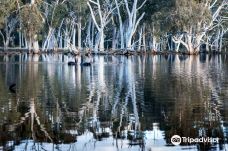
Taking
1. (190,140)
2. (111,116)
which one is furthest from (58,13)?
(190,140)

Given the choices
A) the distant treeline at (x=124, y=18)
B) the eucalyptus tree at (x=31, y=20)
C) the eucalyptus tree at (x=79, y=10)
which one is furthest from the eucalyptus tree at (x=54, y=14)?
the eucalyptus tree at (x=31, y=20)

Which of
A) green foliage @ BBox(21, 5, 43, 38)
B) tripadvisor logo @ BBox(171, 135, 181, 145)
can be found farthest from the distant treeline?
tripadvisor logo @ BBox(171, 135, 181, 145)

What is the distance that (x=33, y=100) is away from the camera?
17891 mm

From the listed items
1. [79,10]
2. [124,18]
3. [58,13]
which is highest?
[79,10]

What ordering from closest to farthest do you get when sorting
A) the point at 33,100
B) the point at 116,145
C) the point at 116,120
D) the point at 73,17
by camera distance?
the point at 116,145 < the point at 116,120 < the point at 33,100 < the point at 73,17

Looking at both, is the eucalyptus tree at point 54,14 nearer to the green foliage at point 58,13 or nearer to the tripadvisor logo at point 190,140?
the green foliage at point 58,13

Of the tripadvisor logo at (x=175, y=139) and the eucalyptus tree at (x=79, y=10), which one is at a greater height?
the eucalyptus tree at (x=79, y=10)

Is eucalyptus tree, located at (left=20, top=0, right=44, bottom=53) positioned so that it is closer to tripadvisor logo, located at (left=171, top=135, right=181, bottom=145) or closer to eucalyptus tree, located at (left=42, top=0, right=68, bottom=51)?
eucalyptus tree, located at (left=42, top=0, right=68, bottom=51)

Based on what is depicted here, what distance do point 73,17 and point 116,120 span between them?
66594mm

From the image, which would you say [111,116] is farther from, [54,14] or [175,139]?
[54,14]

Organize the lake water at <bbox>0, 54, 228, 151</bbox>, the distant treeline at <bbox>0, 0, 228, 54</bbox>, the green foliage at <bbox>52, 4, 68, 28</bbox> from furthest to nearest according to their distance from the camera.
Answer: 1. the green foliage at <bbox>52, 4, 68, 28</bbox>
2. the distant treeline at <bbox>0, 0, 228, 54</bbox>
3. the lake water at <bbox>0, 54, 228, 151</bbox>

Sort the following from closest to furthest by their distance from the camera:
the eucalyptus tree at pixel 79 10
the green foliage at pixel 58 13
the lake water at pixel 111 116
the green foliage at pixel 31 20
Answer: the lake water at pixel 111 116, the green foliage at pixel 31 20, the eucalyptus tree at pixel 79 10, the green foliage at pixel 58 13

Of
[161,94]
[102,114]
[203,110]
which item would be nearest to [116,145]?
[102,114]

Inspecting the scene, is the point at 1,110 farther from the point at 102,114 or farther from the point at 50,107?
the point at 102,114
